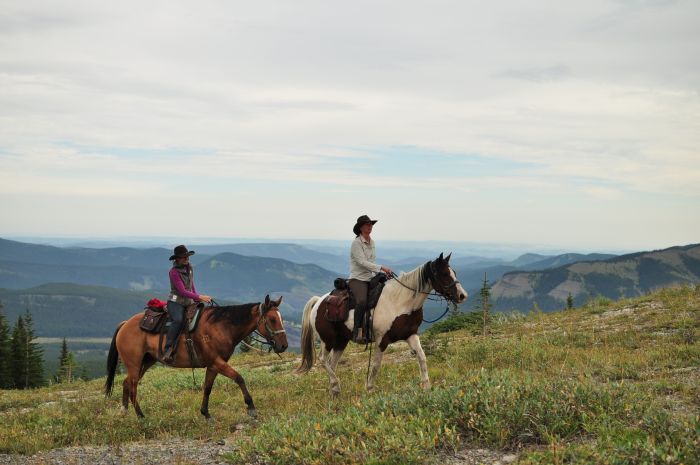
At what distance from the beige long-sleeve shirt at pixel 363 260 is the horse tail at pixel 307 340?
1.69 metres

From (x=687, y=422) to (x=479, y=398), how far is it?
2.91m

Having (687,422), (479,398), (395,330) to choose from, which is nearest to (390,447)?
(479,398)

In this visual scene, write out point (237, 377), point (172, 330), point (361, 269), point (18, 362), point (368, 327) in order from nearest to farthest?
point (237, 377) → point (172, 330) → point (368, 327) → point (361, 269) → point (18, 362)

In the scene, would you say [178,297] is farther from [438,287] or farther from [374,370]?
[438,287]

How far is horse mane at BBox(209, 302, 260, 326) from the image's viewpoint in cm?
1248

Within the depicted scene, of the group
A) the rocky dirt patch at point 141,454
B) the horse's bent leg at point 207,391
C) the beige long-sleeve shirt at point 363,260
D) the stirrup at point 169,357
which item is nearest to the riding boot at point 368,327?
the beige long-sleeve shirt at point 363,260

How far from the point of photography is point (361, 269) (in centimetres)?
1362

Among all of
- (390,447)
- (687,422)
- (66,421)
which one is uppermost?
(687,422)

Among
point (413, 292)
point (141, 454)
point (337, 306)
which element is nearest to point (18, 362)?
point (337, 306)

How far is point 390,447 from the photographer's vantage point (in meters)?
7.29

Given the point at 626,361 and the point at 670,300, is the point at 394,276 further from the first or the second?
the point at 670,300

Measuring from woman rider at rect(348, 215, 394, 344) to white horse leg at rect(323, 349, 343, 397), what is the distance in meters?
0.84

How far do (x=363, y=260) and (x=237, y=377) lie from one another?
3.99m

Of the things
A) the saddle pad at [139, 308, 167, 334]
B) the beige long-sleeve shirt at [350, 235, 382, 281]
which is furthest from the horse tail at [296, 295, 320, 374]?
the saddle pad at [139, 308, 167, 334]
